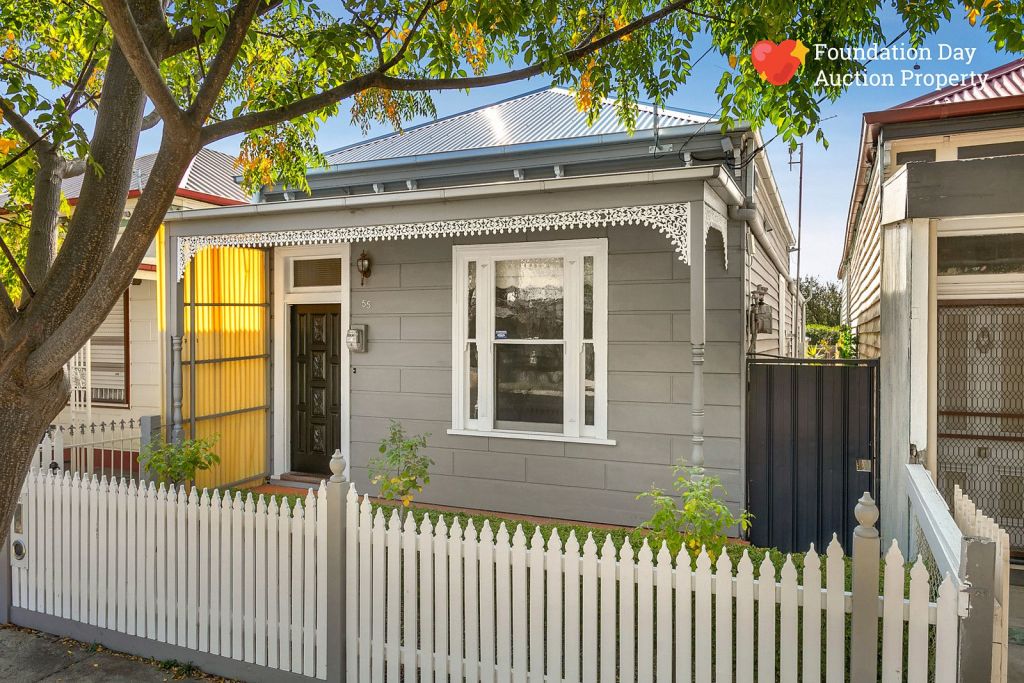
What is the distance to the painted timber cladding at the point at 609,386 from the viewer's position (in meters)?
6.43

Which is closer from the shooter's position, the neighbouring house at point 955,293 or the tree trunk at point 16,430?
the tree trunk at point 16,430

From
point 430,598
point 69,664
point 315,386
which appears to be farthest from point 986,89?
point 69,664

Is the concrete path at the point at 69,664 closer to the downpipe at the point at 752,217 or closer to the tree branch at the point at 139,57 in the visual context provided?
the tree branch at the point at 139,57

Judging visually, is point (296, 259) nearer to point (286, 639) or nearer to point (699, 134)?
point (699, 134)

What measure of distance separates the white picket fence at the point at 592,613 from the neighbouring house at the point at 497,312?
7.15 ft

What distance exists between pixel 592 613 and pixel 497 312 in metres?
4.46

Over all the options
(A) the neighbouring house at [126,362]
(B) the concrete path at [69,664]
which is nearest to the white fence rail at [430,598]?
(B) the concrete path at [69,664]

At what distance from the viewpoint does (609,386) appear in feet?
22.4

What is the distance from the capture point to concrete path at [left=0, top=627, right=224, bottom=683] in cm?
412

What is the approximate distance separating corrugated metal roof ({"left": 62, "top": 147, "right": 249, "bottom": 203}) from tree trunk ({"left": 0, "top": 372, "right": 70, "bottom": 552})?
648 cm

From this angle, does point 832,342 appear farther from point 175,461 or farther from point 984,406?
point 175,461

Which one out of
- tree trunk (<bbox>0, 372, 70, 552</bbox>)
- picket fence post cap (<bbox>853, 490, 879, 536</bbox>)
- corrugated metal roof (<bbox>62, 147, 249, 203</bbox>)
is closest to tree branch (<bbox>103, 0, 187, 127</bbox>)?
tree trunk (<bbox>0, 372, 70, 552</bbox>)

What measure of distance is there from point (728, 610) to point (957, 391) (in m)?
3.20

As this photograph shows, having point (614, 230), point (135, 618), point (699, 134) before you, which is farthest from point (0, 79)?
point (699, 134)
